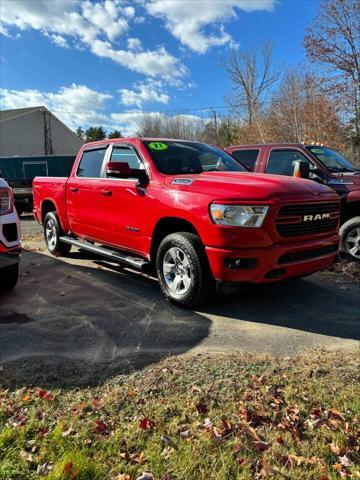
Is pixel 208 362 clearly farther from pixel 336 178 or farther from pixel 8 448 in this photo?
pixel 336 178

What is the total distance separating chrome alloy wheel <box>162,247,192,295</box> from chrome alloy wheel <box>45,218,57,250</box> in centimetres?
342

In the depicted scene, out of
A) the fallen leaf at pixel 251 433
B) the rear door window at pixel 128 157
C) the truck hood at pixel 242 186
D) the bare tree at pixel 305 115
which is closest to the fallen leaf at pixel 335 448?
the fallen leaf at pixel 251 433

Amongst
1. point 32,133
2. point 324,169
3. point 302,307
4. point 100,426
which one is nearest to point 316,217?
point 302,307

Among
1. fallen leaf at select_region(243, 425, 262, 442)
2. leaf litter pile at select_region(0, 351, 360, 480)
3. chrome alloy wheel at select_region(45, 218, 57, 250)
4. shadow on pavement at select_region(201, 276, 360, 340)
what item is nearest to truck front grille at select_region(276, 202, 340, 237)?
shadow on pavement at select_region(201, 276, 360, 340)

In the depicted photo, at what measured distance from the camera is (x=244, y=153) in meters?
7.83

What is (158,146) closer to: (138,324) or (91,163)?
(91,163)

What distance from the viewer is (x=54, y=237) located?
743 cm

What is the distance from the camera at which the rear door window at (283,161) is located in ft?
23.5

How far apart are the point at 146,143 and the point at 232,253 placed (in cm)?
218

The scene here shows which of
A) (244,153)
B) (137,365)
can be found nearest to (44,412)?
(137,365)

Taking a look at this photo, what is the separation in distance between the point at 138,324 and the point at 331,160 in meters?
4.88

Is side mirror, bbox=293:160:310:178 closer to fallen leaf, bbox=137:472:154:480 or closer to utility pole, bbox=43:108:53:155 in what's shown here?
fallen leaf, bbox=137:472:154:480

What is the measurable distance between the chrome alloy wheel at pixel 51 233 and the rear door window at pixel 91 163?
1315 mm

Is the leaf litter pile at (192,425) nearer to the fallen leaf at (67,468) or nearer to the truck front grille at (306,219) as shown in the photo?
the fallen leaf at (67,468)
